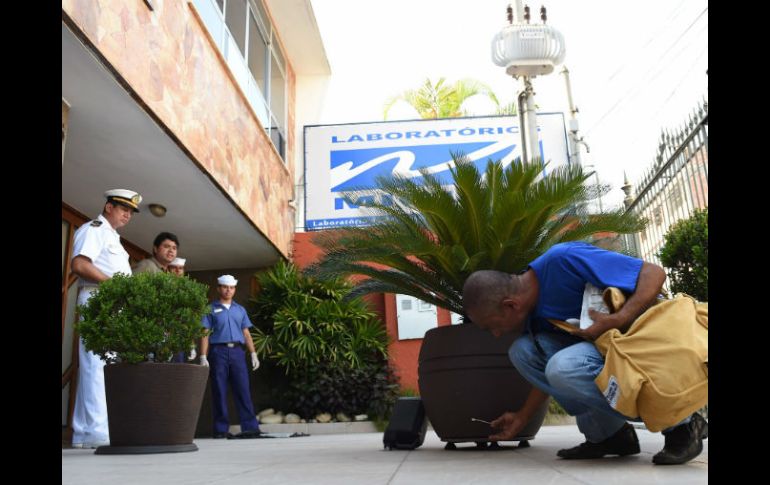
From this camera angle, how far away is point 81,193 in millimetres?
6207

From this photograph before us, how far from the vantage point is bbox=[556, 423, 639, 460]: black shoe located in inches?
106

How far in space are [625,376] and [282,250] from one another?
25.0ft

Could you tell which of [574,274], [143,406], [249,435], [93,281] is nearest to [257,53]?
[249,435]

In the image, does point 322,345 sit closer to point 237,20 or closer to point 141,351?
point 237,20

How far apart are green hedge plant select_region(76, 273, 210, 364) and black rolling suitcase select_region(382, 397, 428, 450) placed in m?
1.39

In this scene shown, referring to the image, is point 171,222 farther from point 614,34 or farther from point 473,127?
point 614,34

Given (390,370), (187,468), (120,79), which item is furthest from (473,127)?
(187,468)

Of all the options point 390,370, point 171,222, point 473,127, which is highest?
point 473,127

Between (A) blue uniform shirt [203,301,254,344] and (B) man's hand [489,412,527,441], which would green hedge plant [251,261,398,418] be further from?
(B) man's hand [489,412,527,441]

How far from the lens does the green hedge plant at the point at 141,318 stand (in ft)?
12.1

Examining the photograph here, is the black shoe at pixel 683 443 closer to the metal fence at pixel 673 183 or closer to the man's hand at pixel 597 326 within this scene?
the man's hand at pixel 597 326
